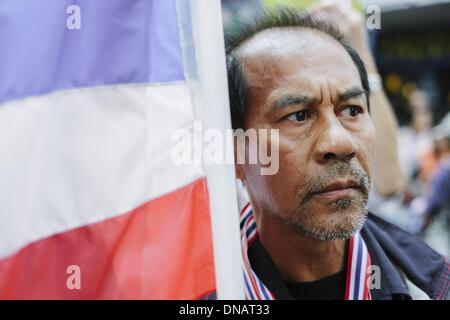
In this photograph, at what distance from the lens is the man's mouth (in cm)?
179

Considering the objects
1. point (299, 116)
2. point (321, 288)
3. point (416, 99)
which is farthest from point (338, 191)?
point (416, 99)

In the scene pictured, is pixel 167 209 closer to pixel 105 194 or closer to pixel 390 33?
pixel 105 194

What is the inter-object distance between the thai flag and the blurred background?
53 centimetres

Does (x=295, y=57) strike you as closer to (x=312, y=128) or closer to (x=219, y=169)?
(x=312, y=128)

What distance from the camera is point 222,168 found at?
1594 millimetres

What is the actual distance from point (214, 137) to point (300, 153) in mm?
361

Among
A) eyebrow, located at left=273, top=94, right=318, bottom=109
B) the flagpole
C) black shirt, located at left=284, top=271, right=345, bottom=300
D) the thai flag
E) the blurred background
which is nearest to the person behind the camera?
the flagpole

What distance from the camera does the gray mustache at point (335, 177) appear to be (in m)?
1.79

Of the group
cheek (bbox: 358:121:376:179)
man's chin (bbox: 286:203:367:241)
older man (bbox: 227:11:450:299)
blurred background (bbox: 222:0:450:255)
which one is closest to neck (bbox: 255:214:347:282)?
older man (bbox: 227:11:450:299)

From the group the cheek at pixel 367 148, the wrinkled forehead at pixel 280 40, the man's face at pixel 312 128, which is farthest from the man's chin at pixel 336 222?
the wrinkled forehead at pixel 280 40

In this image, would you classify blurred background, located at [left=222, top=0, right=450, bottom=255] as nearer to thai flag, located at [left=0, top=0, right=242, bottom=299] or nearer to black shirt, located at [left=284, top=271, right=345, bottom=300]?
thai flag, located at [left=0, top=0, right=242, bottom=299]

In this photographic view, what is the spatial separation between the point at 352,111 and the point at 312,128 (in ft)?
0.56

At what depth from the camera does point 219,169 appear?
1.59 meters

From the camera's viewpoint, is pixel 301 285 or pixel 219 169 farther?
pixel 301 285
